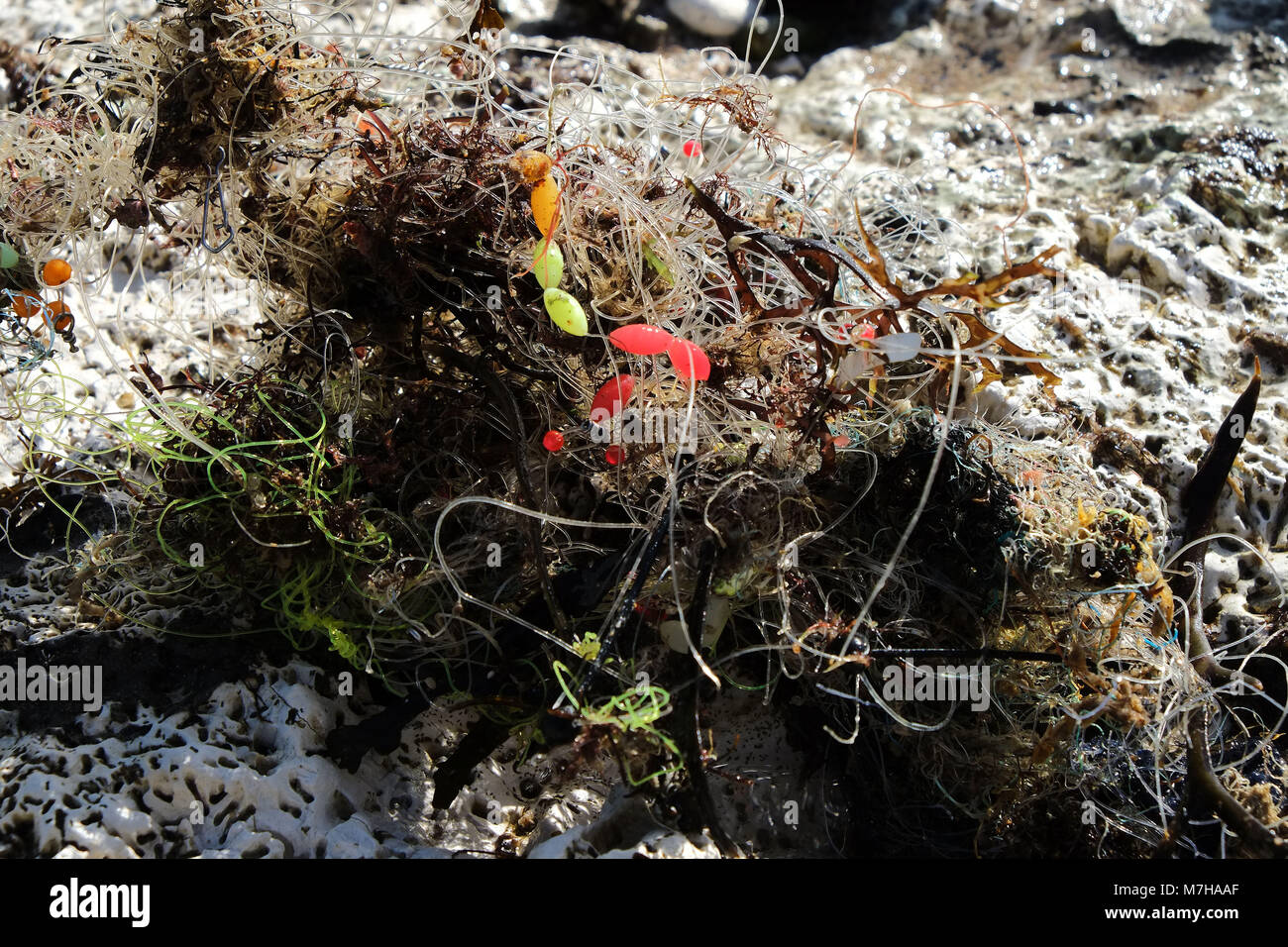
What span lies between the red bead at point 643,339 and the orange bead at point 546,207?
296mm

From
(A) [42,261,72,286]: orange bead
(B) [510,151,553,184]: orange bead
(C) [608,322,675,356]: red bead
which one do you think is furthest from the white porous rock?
(A) [42,261,72,286]: orange bead

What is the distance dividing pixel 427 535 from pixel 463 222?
75cm

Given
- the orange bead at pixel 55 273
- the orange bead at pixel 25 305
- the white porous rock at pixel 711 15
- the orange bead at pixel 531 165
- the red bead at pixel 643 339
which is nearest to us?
the red bead at pixel 643 339

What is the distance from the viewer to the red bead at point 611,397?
7.66 ft

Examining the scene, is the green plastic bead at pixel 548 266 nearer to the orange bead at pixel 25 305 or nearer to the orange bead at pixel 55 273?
the orange bead at pixel 55 273

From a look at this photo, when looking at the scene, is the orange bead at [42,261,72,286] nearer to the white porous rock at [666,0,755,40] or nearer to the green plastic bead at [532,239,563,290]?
the green plastic bead at [532,239,563,290]

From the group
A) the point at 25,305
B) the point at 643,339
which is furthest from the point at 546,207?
the point at 25,305

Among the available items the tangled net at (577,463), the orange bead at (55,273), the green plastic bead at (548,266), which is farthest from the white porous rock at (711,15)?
the orange bead at (55,273)

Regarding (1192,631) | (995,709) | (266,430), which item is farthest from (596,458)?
(1192,631)

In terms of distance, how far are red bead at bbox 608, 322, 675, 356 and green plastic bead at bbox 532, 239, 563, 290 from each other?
0.19 meters

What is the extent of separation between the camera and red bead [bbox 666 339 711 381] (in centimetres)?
229

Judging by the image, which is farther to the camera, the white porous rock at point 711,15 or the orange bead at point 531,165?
the white porous rock at point 711,15
